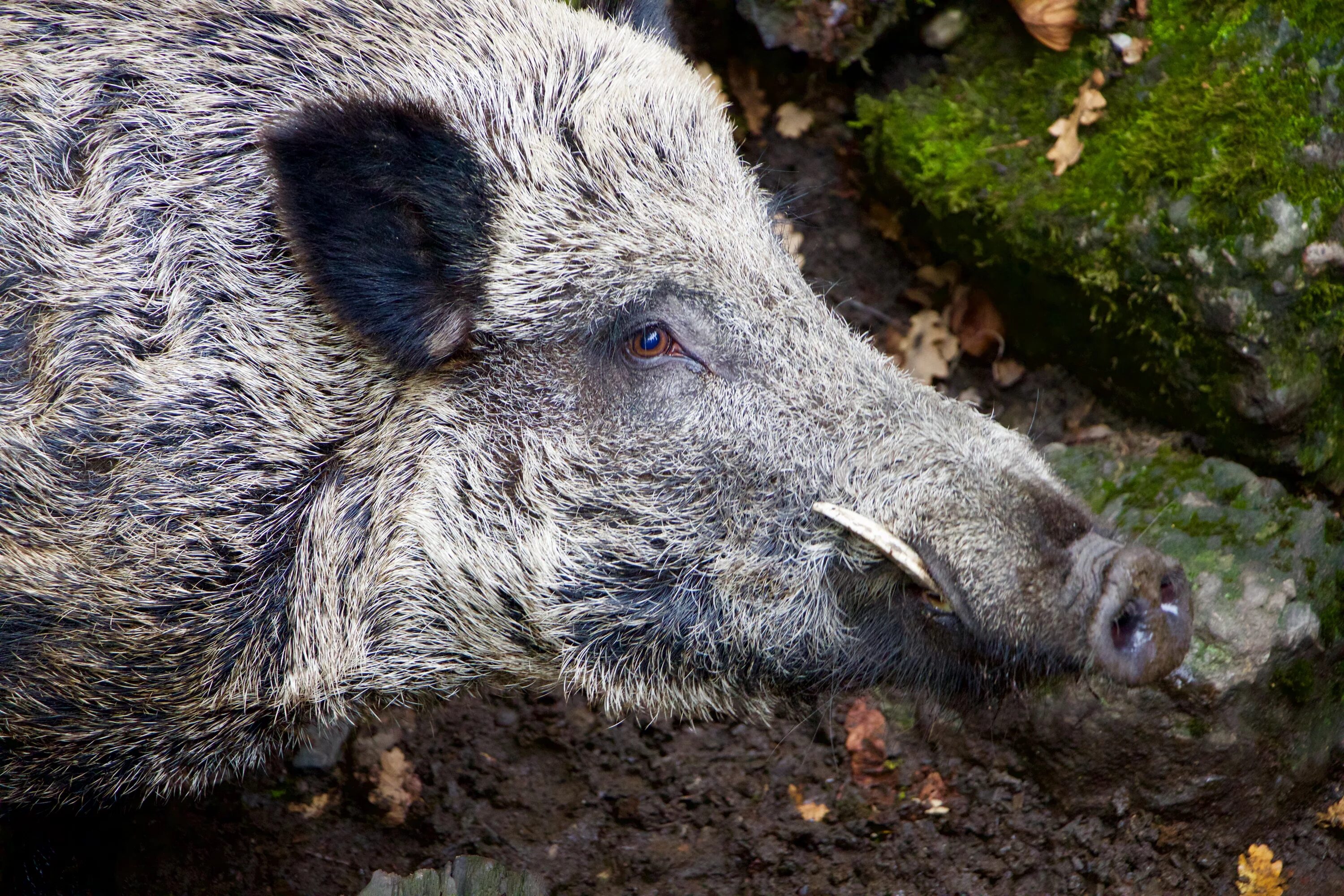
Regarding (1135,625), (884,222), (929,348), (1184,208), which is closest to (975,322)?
(929,348)

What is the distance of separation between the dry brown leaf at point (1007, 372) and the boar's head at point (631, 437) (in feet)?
7.56

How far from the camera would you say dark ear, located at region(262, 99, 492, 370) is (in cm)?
270

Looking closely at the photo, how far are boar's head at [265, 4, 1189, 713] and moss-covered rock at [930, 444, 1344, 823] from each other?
1.21 metres

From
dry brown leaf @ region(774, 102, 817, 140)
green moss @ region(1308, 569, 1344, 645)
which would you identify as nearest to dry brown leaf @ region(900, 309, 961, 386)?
dry brown leaf @ region(774, 102, 817, 140)

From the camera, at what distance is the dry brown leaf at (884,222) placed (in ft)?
18.2

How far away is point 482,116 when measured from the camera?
3.08 m

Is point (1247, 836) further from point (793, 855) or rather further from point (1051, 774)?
point (793, 855)

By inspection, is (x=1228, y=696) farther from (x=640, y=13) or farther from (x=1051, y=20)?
(x=640, y=13)

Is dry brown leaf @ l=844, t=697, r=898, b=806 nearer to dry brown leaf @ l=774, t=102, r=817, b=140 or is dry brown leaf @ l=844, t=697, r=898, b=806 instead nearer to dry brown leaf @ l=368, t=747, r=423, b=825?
dry brown leaf @ l=368, t=747, r=423, b=825

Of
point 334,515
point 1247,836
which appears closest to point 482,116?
point 334,515

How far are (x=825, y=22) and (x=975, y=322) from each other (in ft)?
5.38

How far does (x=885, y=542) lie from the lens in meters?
2.75

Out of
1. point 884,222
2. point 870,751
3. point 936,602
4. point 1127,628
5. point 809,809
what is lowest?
point 809,809

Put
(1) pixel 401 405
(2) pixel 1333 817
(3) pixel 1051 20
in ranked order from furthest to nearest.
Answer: (3) pixel 1051 20, (2) pixel 1333 817, (1) pixel 401 405
